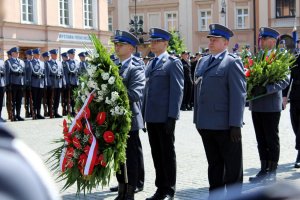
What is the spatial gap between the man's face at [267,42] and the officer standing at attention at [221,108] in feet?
5.43

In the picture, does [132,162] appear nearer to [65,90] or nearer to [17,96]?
[17,96]

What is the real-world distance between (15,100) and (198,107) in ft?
38.9

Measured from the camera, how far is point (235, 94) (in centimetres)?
530

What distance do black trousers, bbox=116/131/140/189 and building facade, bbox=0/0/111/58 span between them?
69.8 feet

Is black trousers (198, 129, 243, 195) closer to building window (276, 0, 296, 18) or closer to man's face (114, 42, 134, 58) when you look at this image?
man's face (114, 42, 134, 58)

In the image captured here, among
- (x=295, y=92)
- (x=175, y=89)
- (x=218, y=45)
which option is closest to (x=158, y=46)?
(x=175, y=89)

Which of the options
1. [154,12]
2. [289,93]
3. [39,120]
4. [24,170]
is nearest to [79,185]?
[289,93]

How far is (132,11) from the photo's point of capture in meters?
55.7

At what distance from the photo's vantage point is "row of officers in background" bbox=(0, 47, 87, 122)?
16.3 meters

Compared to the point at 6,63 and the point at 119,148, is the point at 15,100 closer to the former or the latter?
the point at 6,63

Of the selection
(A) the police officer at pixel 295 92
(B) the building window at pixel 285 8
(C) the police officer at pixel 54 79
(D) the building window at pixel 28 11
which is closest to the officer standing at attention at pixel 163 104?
(A) the police officer at pixel 295 92

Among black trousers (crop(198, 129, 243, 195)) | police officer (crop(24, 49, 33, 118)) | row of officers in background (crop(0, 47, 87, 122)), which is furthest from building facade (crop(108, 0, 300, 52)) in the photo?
black trousers (crop(198, 129, 243, 195))

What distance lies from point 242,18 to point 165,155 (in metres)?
46.4

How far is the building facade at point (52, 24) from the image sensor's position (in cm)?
2755
